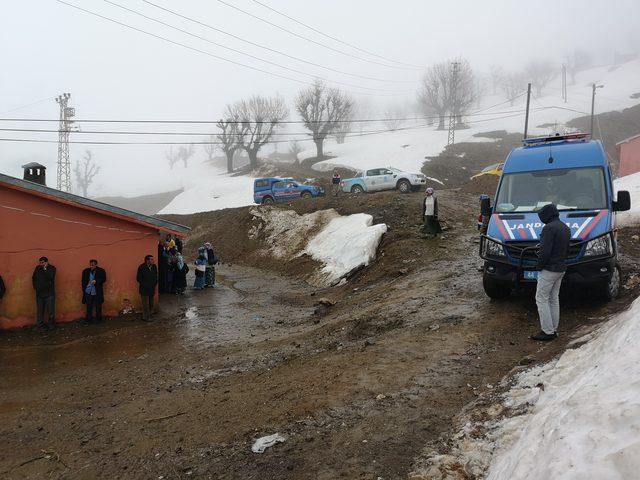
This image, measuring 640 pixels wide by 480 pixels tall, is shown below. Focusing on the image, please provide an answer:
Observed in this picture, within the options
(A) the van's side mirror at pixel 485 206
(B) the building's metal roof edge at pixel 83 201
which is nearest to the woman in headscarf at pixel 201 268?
(B) the building's metal roof edge at pixel 83 201

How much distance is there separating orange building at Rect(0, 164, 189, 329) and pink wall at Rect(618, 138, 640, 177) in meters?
31.8

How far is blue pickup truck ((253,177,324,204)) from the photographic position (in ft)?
100.0

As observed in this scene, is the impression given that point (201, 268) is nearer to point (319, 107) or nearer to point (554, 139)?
point (554, 139)

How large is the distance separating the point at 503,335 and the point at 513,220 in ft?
6.89

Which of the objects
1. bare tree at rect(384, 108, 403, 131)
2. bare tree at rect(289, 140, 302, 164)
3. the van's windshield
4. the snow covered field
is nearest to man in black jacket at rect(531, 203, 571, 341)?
the van's windshield

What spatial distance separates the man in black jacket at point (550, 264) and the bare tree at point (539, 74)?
11481cm

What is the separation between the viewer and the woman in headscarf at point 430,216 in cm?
1498

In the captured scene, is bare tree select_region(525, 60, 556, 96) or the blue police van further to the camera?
bare tree select_region(525, 60, 556, 96)

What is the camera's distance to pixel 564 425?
A: 10.2ft

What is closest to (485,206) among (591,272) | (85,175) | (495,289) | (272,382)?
(495,289)

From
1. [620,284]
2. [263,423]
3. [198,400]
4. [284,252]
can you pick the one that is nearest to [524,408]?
[263,423]

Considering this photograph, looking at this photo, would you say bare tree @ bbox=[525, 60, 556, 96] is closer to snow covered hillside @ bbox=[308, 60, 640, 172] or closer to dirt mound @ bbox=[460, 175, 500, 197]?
snow covered hillside @ bbox=[308, 60, 640, 172]

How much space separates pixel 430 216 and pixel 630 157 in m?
25.5

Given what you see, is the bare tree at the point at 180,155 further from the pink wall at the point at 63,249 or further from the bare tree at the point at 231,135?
the pink wall at the point at 63,249
